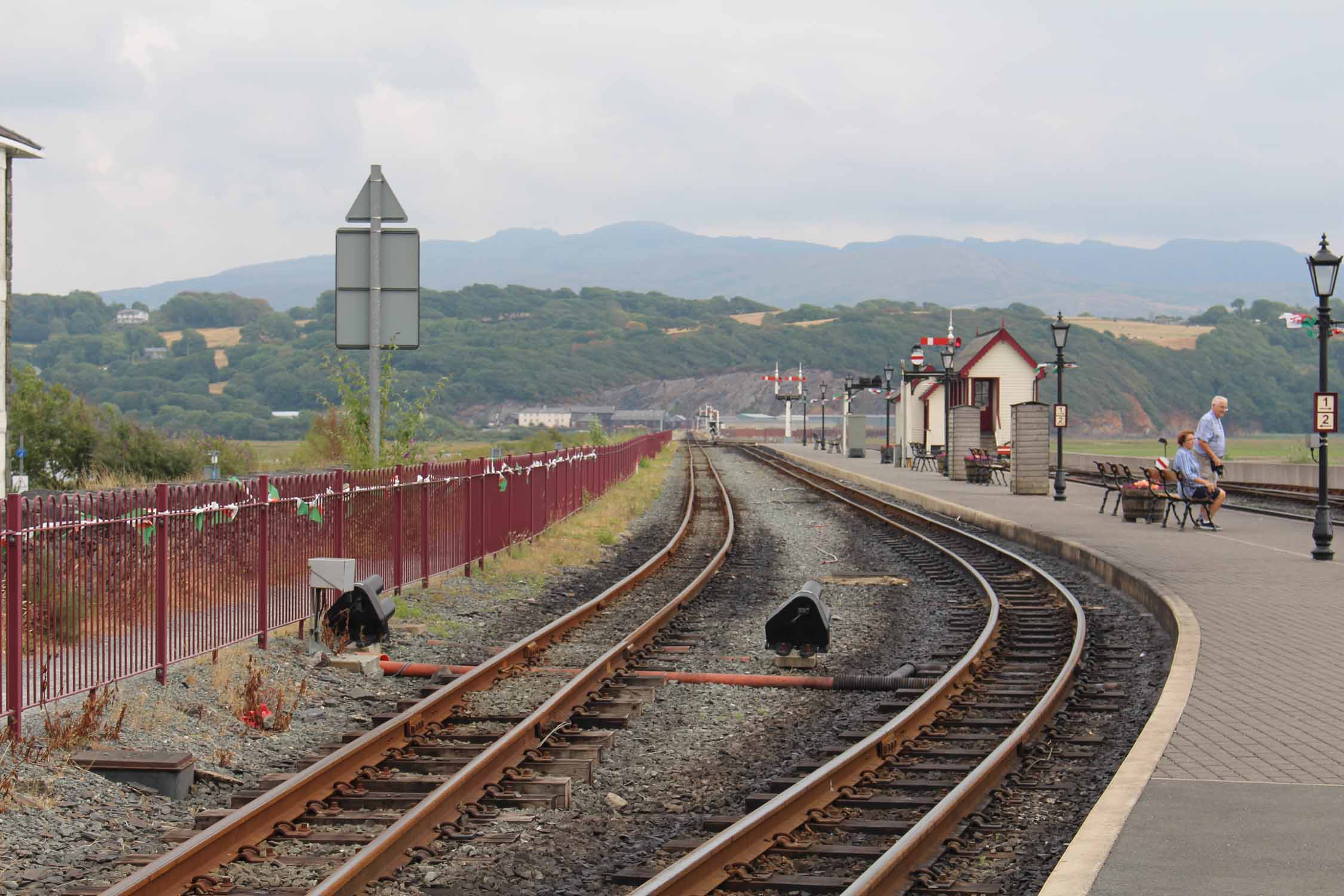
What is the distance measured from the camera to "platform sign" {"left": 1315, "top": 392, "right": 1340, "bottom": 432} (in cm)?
1972

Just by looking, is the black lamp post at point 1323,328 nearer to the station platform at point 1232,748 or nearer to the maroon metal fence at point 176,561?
the station platform at point 1232,748

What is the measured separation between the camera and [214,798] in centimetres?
821

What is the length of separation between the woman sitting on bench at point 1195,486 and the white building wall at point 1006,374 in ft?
138

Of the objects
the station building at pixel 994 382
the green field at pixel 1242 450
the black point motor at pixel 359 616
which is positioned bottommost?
the green field at pixel 1242 450

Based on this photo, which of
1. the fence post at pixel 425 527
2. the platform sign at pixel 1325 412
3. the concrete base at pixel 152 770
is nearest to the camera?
the concrete base at pixel 152 770

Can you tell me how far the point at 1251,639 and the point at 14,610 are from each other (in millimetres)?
9632

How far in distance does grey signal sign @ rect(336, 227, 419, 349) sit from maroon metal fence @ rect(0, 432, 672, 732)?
6.66 ft

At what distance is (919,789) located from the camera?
8.35m

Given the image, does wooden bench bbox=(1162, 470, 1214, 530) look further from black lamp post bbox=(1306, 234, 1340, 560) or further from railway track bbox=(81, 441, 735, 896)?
railway track bbox=(81, 441, 735, 896)

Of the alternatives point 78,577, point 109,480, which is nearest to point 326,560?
point 78,577

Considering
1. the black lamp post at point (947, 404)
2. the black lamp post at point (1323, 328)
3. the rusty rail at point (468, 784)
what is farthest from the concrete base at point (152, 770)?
the black lamp post at point (947, 404)

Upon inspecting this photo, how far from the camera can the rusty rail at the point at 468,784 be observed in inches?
254

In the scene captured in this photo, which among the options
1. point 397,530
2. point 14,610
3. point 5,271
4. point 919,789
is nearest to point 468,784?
point 919,789

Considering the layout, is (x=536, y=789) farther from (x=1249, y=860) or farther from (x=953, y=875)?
(x=1249, y=860)
